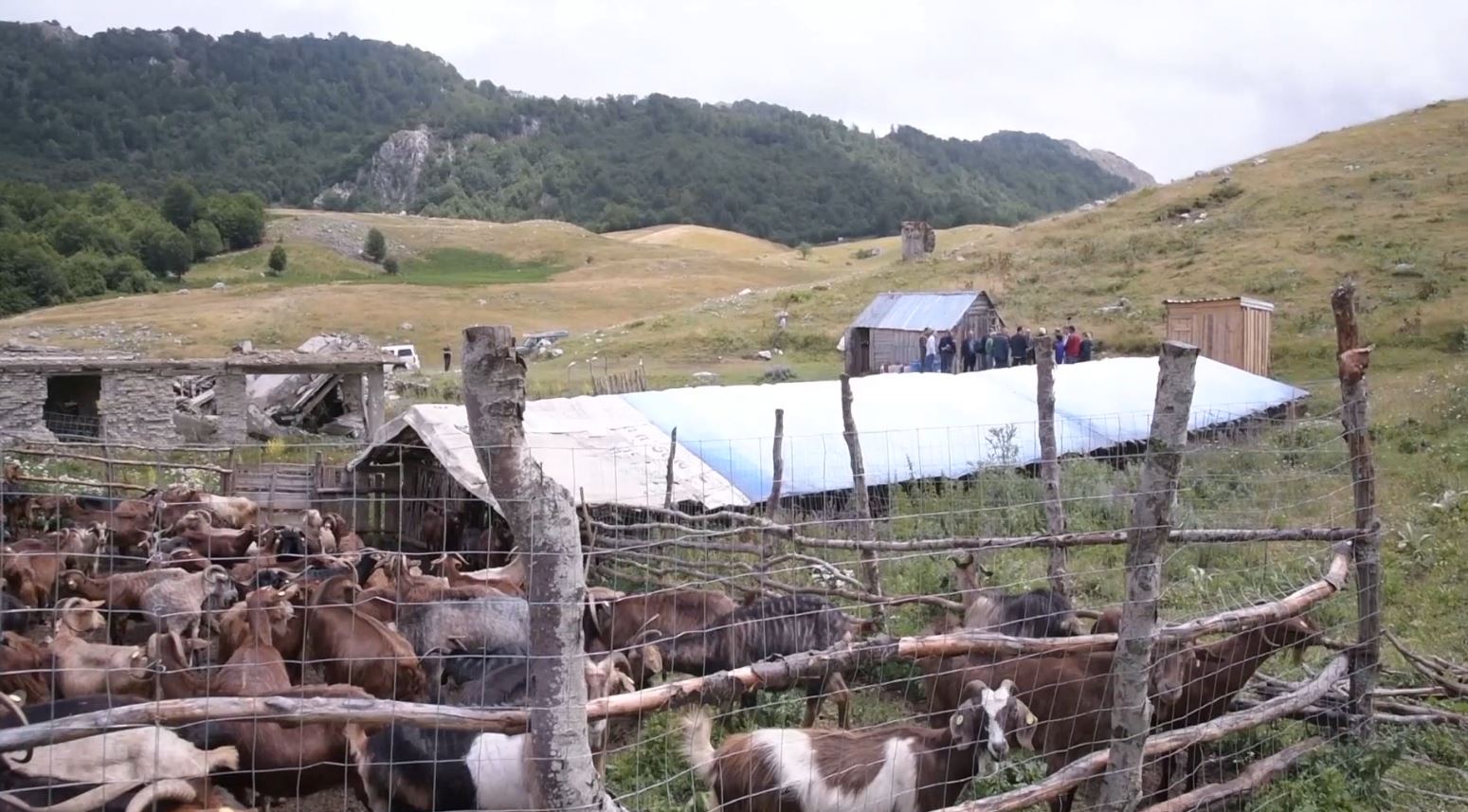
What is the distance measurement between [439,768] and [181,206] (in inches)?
3551

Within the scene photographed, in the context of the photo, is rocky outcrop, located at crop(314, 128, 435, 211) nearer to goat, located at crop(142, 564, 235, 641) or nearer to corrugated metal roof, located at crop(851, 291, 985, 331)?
corrugated metal roof, located at crop(851, 291, 985, 331)

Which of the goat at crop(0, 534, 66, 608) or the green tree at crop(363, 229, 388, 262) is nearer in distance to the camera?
the goat at crop(0, 534, 66, 608)

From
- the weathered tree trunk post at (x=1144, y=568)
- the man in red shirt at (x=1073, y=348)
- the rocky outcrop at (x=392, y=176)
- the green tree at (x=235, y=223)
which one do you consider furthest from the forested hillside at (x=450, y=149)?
the weathered tree trunk post at (x=1144, y=568)

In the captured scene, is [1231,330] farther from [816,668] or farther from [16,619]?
[16,619]

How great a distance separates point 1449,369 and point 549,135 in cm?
13832

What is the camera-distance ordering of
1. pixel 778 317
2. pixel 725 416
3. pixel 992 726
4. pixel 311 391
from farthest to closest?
pixel 778 317, pixel 311 391, pixel 725 416, pixel 992 726

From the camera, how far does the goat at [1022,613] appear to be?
7613 mm

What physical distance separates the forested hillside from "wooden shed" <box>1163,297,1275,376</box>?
91.3m

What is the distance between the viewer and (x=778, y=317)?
42531 mm

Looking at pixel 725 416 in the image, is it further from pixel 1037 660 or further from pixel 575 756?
pixel 575 756

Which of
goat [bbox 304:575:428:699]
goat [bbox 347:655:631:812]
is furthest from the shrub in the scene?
goat [bbox 347:655:631:812]

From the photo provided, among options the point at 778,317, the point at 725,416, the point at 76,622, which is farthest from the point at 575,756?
the point at 778,317

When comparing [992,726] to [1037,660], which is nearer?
[992,726]

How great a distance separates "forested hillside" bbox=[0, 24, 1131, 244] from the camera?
12462cm
